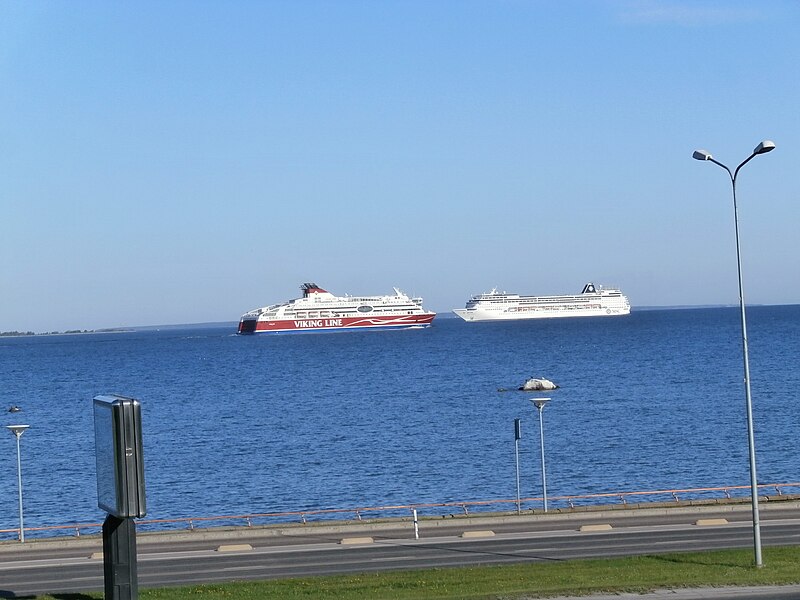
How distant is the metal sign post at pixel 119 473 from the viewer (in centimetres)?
1352

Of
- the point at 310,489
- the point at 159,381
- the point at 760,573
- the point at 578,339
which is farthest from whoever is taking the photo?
the point at 578,339

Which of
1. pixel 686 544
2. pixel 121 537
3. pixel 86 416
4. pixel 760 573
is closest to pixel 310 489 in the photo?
pixel 686 544

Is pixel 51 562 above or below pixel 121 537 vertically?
below

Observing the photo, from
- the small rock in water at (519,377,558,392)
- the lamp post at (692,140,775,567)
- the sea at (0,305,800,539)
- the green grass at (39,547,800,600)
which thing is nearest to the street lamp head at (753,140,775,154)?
the lamp post at (692,140,775,567)

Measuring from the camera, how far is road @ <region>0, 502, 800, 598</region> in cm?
2575

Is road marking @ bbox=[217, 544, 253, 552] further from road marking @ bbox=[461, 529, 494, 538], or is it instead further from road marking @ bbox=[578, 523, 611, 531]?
road marking @ bbox=[578, 523, 611, 531]

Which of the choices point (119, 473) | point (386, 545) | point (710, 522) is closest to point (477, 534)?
point (386, 545)

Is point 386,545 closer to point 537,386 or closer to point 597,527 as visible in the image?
point 597,527

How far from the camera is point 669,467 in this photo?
170 feet

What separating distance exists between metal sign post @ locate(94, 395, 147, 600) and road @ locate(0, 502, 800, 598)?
928 cm

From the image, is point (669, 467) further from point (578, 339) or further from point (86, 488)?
point (578, 339)

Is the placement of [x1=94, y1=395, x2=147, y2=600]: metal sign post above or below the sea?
above

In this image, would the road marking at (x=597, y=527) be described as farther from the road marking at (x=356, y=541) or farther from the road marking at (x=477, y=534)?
the road marking at (x=356, y=541)

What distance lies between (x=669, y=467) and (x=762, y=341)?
4932 inches
